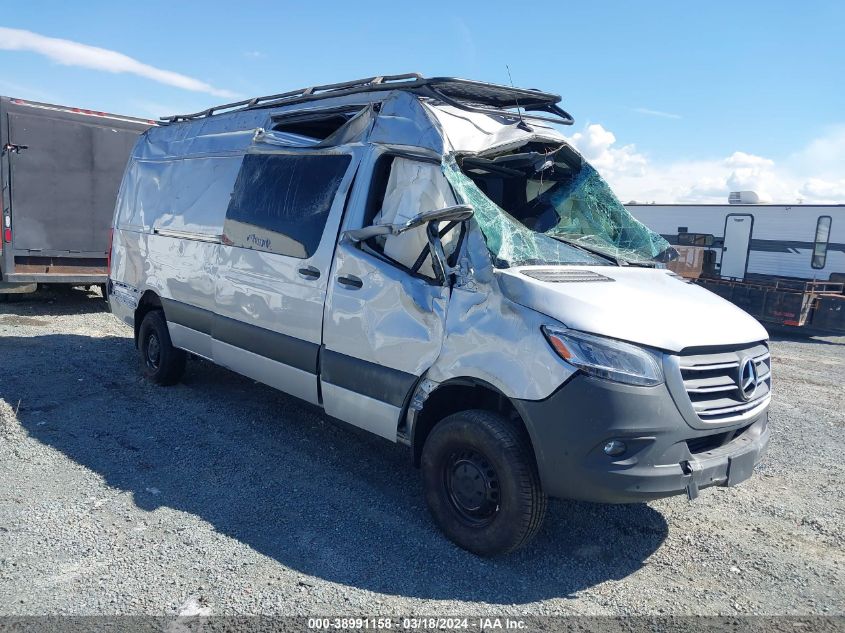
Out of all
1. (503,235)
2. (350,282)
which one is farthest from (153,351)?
(503,235)

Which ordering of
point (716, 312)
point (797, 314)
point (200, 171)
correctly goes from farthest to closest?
point (797, 314) < point (200, 171) < point (716, 312)

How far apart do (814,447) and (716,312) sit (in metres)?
3.14

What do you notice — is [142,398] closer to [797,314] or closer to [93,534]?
[93,534]

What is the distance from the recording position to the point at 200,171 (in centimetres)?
669

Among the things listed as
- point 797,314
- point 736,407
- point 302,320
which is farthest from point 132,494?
point 797,314

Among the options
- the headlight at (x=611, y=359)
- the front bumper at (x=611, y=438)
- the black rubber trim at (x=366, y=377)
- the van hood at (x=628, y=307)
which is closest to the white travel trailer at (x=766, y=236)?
the van hood at (x=628, y=307)

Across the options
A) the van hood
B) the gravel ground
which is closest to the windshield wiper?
the van hood

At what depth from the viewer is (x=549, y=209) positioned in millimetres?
5148

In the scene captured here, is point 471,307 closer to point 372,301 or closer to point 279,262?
point 372,301

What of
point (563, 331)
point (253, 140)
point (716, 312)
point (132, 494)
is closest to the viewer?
point (563, 331)

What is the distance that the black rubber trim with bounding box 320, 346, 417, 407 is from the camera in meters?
4.34

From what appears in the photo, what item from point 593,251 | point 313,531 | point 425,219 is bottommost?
point 313,531

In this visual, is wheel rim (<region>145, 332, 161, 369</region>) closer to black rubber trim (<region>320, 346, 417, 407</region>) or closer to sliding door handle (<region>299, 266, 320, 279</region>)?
A: sliding door handle (<region>299, 266, 320, 279</region>)

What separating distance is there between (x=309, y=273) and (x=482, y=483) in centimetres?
206
